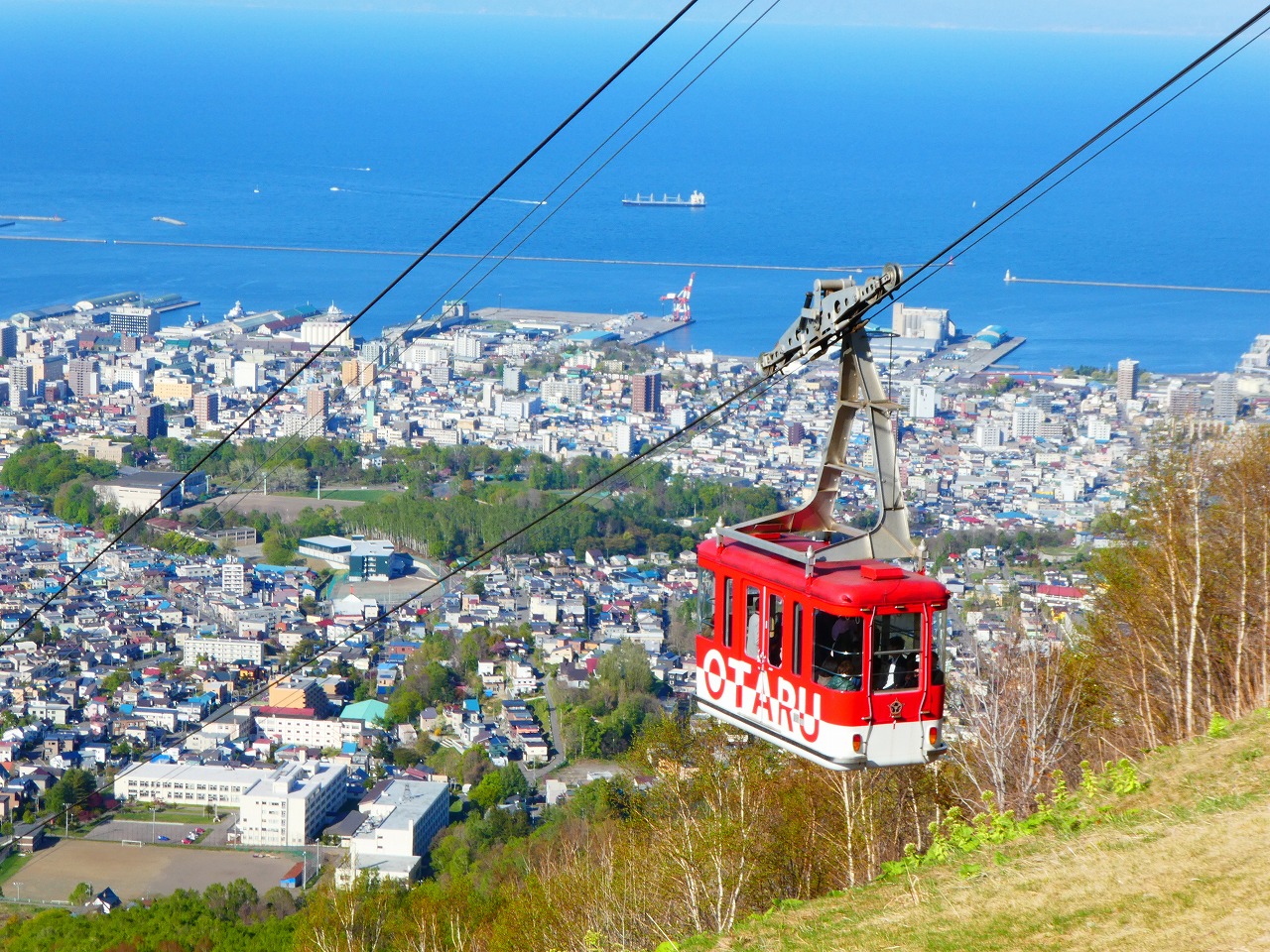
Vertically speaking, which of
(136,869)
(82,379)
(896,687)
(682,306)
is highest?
(682,306)

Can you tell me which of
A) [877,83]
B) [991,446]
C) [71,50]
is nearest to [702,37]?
[877,83]

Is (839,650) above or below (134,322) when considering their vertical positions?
below

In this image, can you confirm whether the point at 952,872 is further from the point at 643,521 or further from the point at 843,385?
the point at 643,521

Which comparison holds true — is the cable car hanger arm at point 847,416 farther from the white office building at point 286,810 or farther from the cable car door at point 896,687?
the white office building at point 286,810

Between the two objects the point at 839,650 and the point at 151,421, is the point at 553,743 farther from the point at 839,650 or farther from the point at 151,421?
the point at 151,421

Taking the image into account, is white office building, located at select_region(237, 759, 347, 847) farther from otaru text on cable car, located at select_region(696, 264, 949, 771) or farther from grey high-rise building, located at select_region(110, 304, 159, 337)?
grey high-rise building, located at select_region(110, 304, 159, 337)

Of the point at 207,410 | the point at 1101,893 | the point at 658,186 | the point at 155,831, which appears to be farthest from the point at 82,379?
the point at 1101,893

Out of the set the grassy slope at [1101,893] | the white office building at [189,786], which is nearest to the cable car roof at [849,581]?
the grassy slope at [1101,893]
